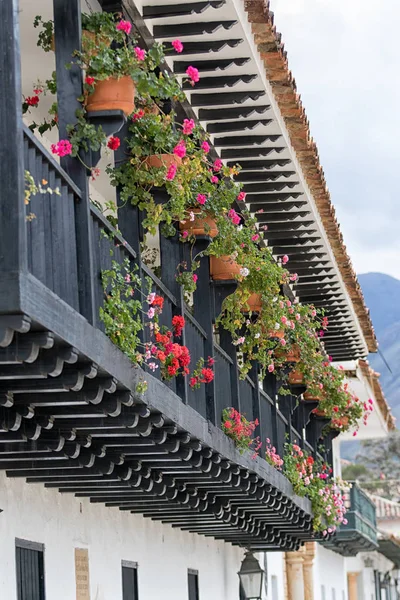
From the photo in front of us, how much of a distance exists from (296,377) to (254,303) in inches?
175

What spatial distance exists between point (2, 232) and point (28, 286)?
26 cm

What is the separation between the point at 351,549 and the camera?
3247cm

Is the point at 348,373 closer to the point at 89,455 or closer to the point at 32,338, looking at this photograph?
the point at 89,455

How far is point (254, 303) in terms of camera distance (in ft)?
42.5

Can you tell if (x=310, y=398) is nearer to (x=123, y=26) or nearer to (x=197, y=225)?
(x=197, y=225)

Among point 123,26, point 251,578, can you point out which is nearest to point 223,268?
point 123,26

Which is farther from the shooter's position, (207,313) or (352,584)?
(352,584)

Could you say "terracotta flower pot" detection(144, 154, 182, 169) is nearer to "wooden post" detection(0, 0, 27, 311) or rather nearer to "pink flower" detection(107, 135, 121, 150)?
"pink flower" detection(107, 135, 121, 150)

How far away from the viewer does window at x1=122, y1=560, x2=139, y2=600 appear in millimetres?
13648

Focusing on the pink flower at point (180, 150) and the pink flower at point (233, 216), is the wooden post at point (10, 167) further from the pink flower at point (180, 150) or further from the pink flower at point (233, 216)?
the pink flower at point (233, 216)

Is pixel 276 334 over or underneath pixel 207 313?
over

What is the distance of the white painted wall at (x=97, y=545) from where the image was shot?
10258 mm

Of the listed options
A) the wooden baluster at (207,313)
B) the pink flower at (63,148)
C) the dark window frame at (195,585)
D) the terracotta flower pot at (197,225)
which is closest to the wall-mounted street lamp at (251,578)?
the dark window frame at (195,585)

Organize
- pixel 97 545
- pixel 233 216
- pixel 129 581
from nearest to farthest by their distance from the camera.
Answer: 1. pixel 233 216
2. pixel 97 545
3. pixel 129 581
